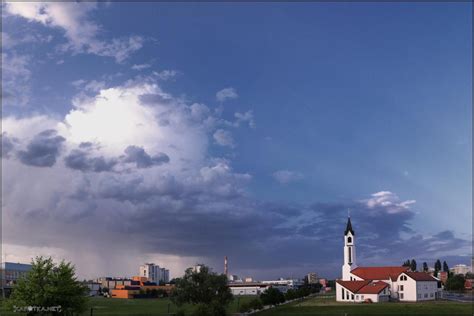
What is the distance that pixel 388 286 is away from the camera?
4628 inches

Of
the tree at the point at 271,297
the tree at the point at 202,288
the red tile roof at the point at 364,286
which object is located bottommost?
the red tile roof at the point at 364,286

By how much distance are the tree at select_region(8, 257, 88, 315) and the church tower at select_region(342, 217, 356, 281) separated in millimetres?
96048

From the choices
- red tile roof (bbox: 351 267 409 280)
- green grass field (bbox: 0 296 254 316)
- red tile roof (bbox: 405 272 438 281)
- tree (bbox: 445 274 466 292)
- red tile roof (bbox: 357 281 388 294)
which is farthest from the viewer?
tree (bbox: 445 274 466 292)

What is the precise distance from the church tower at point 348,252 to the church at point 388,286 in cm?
373

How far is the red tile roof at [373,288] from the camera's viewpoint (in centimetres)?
11200

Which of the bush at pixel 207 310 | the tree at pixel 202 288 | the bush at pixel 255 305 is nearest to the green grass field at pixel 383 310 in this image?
the bush at pixel 255 305

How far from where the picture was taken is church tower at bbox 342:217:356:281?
133 m

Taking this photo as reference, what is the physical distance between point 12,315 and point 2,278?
510 feet

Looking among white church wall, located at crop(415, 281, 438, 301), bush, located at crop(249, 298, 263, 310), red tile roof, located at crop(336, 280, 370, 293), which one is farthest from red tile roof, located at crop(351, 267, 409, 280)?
bush, located at crop(249, 298, 263, 310)

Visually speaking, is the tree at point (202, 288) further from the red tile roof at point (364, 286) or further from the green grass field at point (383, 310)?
the red tile roof at point (364, 286)

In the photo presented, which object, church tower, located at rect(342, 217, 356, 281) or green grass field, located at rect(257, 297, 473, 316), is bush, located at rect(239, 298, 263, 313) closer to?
green grass field, located at rect(257, 297, 473, 316)

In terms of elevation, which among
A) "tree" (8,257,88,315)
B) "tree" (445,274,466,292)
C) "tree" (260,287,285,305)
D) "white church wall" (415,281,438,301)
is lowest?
"tree" (445,274,466,292)

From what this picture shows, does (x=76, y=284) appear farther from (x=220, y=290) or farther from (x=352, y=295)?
(x=352, y=295)

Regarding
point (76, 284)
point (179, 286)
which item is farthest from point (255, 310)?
point (76, 284)
